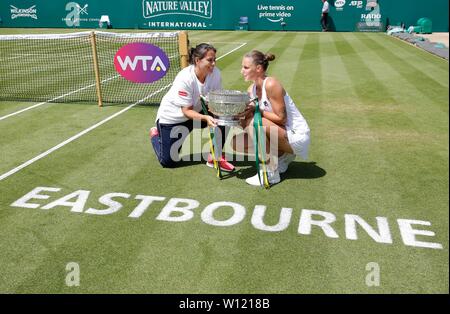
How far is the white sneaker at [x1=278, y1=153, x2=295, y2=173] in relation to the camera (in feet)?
21.2

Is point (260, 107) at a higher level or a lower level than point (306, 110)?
higher

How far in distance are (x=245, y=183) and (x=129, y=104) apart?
5852 mm

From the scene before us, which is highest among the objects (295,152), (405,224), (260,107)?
(260,107)

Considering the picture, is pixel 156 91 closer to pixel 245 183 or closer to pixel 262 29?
pixel 245 183

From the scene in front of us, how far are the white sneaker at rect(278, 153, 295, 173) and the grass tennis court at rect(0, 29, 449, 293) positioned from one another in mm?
119

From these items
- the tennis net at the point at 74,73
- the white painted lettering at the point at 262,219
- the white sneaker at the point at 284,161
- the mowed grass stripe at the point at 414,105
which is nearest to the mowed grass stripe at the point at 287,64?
→ the mowed grass stripe at the point at 414,105

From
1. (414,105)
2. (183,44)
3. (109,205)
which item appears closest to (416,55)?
(414,105)

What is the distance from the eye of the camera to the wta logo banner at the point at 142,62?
10.6 metres

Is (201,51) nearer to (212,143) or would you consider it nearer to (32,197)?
(212,143)

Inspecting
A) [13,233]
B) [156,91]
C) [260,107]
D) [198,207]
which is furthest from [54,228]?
[156,91]

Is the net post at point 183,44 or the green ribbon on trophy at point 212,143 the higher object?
the net post at point 183,44

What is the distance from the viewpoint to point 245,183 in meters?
6.30

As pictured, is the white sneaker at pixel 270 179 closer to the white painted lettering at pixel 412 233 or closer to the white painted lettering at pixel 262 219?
the white painted lettering at pixel 262 219

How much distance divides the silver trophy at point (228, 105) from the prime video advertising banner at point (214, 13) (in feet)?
97.2
